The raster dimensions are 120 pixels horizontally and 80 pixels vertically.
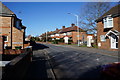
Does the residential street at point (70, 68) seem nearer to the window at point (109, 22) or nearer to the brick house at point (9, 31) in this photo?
the window at point (109, 22)

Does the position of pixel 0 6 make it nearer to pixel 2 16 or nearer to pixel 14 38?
pixel 2 16

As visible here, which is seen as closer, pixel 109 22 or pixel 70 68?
pixel 70 68

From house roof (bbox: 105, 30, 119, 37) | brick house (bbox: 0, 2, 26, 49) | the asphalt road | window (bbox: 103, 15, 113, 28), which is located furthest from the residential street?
brick house (bbox: 0, 2, 26, 49)

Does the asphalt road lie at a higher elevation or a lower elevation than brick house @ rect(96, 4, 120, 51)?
lower

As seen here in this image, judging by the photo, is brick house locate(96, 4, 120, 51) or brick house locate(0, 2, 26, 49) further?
brick house locate(0, 2, 26, 49)

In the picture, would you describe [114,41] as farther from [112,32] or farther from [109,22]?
[109,22]

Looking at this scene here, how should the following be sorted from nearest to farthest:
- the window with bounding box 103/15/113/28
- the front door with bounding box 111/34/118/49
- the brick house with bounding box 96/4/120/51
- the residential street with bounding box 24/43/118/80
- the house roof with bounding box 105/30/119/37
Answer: the residential street with bounding box 24/43/118/80 < the house roof with bounding box 105/30/119/37 < the brick house with bounding box 96/4/120/51 < the front door with bounding box 111/34/118/49 < the window with bounding box 103/15/113/28

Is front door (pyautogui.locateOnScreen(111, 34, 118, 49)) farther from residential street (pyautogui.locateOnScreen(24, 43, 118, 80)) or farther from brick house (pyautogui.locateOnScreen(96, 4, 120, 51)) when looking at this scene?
residential street (pyautogui.locateOnScreen(24, 43, 118, 80))

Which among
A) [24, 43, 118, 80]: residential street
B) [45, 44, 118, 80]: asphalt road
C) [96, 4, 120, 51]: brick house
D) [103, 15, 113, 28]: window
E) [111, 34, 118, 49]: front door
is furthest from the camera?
[103, 15, 113, 28]: window

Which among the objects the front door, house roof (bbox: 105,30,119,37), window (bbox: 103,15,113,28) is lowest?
the front door

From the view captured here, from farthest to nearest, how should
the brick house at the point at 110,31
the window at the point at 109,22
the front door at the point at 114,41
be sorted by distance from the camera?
the window at the point at 109,22 → the front door at the point at 114,41 → the brick house at the point at 110,31

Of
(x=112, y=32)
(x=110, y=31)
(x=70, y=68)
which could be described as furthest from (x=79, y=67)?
(x=110, y=31)

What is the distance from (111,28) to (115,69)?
2085cm

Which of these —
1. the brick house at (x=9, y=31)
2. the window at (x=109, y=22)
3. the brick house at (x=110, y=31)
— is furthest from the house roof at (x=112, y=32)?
the brick house at (x=9, y=31)
